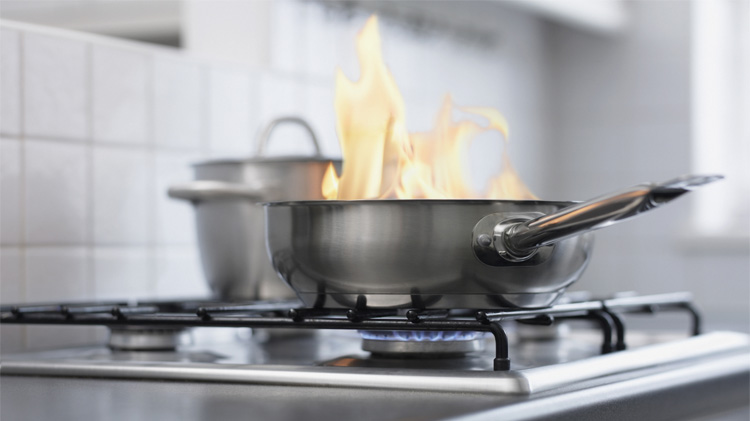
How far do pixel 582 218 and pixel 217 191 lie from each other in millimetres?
540

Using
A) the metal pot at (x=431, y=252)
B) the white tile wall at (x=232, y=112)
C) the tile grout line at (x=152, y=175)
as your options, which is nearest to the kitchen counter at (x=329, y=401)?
the metal pot at (x=431, y=252)

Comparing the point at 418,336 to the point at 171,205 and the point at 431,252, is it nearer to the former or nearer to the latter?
the point at 431,252

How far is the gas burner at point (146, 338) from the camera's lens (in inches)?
38.7

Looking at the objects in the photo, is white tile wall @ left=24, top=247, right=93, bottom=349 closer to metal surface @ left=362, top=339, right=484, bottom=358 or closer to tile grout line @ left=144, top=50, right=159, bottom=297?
tile grout line @ left=144, top=50, right=159, bottom=297

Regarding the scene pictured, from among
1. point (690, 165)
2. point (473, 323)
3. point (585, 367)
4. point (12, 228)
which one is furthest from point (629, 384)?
point (690, 165)

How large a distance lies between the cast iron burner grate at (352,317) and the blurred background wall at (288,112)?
0.21 metres

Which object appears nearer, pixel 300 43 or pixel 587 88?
pixel 300 43

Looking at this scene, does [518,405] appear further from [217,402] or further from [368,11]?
[368,11]

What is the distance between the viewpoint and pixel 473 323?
745 millimetres

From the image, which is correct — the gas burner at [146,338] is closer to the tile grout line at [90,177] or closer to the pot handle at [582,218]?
the tile grout line at [90,177]

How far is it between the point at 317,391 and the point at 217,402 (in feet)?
Result: 0.26

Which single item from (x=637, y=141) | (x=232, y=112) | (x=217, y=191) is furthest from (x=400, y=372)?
(x=637, y=141)

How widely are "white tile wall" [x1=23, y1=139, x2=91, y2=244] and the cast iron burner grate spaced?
178mm

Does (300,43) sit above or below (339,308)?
above
